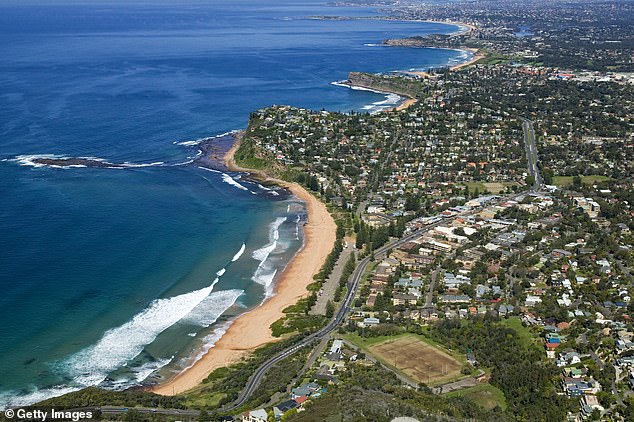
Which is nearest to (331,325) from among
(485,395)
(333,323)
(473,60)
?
(333,323)

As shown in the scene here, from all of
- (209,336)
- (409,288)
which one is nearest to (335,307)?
(409,288)

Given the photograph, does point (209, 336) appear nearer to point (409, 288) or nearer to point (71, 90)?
point (409, 288)

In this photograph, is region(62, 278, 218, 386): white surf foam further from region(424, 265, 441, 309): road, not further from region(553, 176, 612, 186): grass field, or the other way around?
region(553, 176, 612, 186): grass field

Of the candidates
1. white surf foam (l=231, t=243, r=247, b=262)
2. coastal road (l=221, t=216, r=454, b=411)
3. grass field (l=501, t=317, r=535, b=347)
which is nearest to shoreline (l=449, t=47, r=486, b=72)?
coastal road (l=221, t=216, r=454, b=411)

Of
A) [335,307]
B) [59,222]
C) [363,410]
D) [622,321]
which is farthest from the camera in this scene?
[59,222]

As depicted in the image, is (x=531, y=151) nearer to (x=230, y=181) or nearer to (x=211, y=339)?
(x=230, y=181)

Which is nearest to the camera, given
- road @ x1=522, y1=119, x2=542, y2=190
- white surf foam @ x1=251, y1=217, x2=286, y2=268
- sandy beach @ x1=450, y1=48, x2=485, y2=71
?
white surf foam @ x1=251, y1=217, x2=286, y2=268

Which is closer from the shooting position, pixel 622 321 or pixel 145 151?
pixel 622 321
